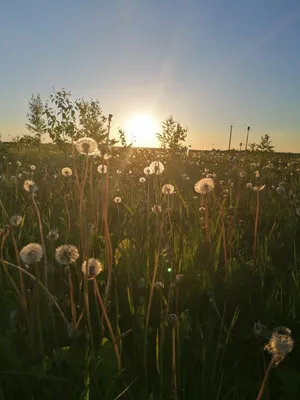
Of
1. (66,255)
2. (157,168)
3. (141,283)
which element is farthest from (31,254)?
(157,168)

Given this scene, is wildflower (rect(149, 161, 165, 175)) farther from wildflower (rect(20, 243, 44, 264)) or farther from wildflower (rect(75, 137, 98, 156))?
wildflower (rect(20, 243, 44, 264))

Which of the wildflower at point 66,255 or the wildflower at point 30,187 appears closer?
the wildflower at point 66,255

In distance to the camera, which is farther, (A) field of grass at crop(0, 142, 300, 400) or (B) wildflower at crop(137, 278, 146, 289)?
(B) wildflower at crop(137, 278, 146, 289)

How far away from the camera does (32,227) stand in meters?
3.40

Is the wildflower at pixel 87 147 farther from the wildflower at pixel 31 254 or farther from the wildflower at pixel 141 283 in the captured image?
the wildflower at pixel 141 283

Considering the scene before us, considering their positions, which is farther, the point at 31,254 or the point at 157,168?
the point at 157,168

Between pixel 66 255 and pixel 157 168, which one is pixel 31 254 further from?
pixel 157 168

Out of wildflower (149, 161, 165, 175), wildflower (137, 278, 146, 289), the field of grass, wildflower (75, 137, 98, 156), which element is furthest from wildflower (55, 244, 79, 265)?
wildflower (149, 161, 165, 175)

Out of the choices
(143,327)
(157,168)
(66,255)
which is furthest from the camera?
(157,168)

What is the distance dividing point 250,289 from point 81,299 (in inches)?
40.2

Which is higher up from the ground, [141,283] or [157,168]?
[157,168]

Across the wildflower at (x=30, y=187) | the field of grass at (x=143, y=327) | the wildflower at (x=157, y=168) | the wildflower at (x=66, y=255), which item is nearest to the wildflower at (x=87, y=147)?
the field of grass at (x=143, y=327)

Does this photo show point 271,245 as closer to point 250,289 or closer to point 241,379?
point 250,289

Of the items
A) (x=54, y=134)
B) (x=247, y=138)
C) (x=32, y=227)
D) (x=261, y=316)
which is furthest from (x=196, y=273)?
(x=54, y=134)
